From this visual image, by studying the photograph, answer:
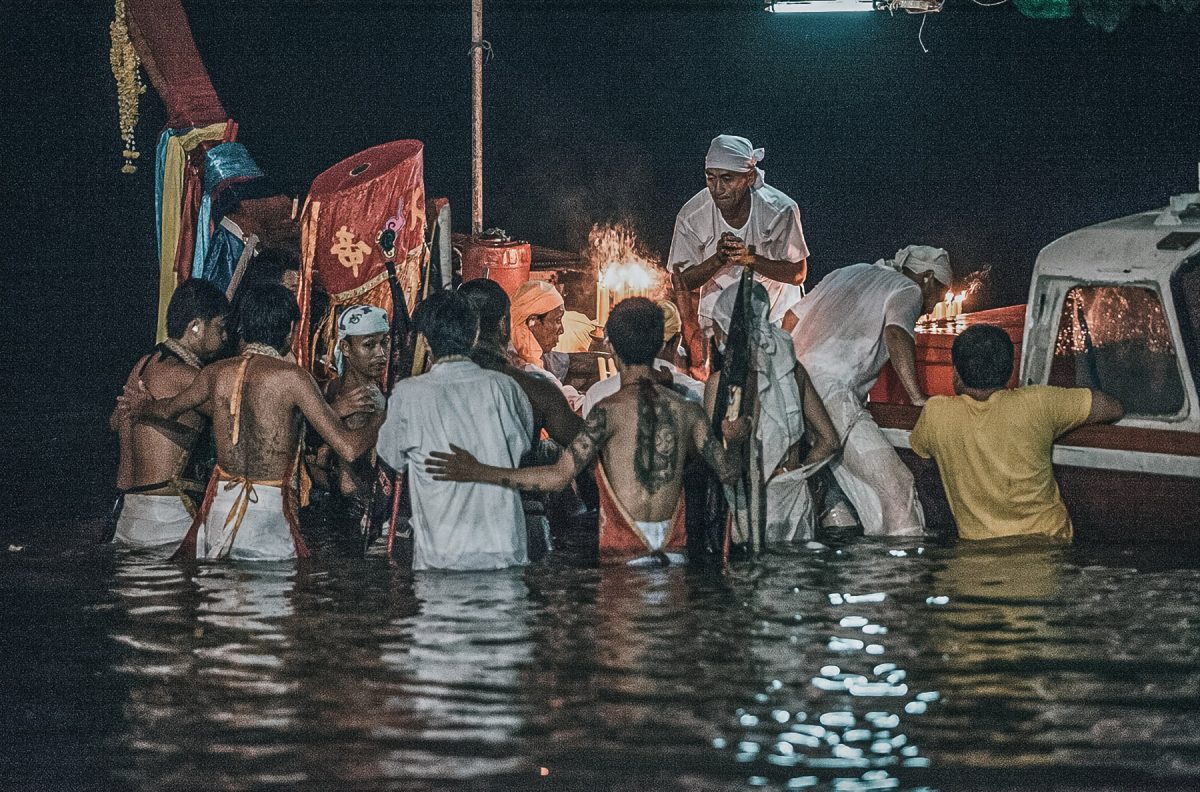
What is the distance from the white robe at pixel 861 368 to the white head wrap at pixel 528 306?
5.50 ft

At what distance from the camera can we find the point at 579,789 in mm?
6125

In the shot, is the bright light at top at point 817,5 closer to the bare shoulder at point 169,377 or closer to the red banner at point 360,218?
the red banner at point 360,218

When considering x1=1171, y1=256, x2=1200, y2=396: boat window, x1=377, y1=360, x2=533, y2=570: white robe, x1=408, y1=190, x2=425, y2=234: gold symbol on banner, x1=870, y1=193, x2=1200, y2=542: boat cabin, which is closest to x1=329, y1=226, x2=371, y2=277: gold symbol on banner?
x1=408, y1=190, x2=425, y2=234: gold symbol on banner

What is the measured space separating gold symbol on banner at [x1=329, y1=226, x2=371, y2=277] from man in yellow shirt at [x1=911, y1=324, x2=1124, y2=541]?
3.79 m

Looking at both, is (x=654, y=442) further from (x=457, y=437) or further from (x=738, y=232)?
(x=738, y=232)

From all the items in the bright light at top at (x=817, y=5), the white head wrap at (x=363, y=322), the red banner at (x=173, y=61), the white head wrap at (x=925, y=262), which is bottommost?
the white head wrap at (x=363, y=322)

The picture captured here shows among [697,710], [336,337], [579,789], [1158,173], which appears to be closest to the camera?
[579,789]

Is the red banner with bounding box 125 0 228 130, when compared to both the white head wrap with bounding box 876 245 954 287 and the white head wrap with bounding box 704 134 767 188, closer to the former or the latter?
the white head wrap with bounding box 704 134 767 188

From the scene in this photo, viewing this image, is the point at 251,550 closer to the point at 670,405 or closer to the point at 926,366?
the point at 670,405

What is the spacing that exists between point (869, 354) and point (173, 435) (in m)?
3.58

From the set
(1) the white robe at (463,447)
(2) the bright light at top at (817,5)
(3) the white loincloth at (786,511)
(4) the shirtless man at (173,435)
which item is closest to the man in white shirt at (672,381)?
(1) the white robe at (463,447)

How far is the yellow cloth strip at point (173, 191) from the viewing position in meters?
12.2

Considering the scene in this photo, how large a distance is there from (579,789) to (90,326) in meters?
11.2

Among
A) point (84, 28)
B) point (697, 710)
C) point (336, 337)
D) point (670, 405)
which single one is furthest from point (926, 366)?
point (84, 28)
